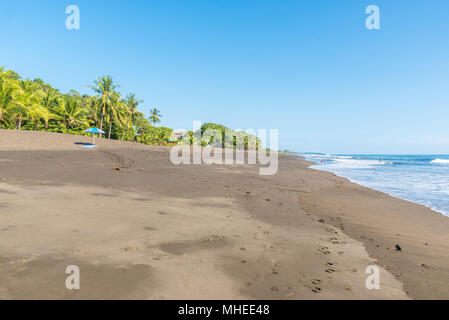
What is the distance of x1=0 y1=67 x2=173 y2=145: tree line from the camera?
97.0 ft

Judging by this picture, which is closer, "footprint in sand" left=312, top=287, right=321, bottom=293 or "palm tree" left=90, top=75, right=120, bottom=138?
"footprint in sand" left=312, top=287, right=321, bottom=293

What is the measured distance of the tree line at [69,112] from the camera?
1164 inches

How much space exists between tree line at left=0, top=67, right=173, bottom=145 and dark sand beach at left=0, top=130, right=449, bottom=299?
29648 mm

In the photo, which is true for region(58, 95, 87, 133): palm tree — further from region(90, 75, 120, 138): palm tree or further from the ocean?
the ocean

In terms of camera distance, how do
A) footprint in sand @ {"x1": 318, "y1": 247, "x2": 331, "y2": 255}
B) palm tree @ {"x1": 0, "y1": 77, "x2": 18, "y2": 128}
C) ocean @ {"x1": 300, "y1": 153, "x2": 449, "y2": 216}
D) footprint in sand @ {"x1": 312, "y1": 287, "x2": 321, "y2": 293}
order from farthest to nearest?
palm tree @ {"x1": 0, "y1": 77, "x2": 18, "y2": 128} < ocean @ {"x1": 300, "y1": 153, "x2": 449, "y2": 216} < footprint in sand @ {"x1": 318, "y1": 247, "x2": 331, "y2": 255} < footprint in sand @ {"x1": 312, "y1": 287, "x2": 321, "y2": 293}

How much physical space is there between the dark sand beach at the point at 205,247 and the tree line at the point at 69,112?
2965 centimetres

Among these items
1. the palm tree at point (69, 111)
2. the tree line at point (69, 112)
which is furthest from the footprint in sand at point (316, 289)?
the palm tree at point (69, 111)

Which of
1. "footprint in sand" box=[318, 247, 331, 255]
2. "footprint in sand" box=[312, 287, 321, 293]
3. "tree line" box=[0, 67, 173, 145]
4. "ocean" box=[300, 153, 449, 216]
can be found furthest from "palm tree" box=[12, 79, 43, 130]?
"ocean" box=[300, 153, 449, 216]

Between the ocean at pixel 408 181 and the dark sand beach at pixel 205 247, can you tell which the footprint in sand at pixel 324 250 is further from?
Answer: the ocean at pixel 408 181

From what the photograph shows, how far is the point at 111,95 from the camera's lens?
45.3 meters
